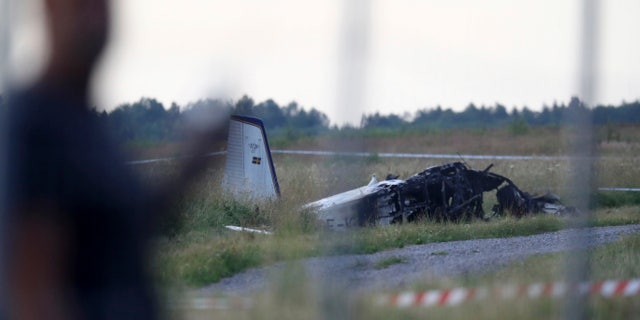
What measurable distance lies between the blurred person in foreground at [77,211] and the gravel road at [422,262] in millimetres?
1055

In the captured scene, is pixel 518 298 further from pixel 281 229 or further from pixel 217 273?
pixel 281 229

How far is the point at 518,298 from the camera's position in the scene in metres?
5.01

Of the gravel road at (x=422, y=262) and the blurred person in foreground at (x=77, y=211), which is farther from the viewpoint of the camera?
the gravel road at (x=422, y=262)

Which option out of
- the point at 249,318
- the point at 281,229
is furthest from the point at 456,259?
the point at 249,318

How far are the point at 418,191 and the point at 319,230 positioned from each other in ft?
19.7

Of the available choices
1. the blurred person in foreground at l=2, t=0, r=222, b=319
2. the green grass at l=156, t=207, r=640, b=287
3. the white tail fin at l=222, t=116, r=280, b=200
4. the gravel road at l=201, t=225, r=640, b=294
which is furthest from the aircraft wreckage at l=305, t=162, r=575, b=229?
the blurred person in foreground at l=2, t=0, r=222, b=319

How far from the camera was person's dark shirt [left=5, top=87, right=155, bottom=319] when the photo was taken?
9.56ft

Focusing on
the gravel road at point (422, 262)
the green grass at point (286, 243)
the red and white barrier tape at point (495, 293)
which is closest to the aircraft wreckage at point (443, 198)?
the green grass at point (286, 243)

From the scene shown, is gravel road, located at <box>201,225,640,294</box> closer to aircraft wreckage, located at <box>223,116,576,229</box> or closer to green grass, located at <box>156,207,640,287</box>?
green grass, located at <box>156,207,640,287</box>

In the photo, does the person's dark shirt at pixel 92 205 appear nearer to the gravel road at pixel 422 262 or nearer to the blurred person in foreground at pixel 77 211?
the blurred person in foreground at pixel 77 211

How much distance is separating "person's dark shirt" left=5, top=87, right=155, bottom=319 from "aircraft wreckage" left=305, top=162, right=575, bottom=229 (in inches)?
345

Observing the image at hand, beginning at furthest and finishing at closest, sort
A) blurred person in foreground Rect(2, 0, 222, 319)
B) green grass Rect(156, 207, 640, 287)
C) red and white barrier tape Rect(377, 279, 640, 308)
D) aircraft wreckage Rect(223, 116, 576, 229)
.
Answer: aircraft wreckage Rect(223, 116, 576, 229) < green grass Rect(156, 207, 640, 287) < red and white barrier tape Rect(377, 279, 640, 308) < blurred person in foreground Rect(2, 0, 222, 319)

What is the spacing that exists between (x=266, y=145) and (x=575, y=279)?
384 inches

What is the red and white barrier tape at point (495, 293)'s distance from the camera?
5.00 metres
